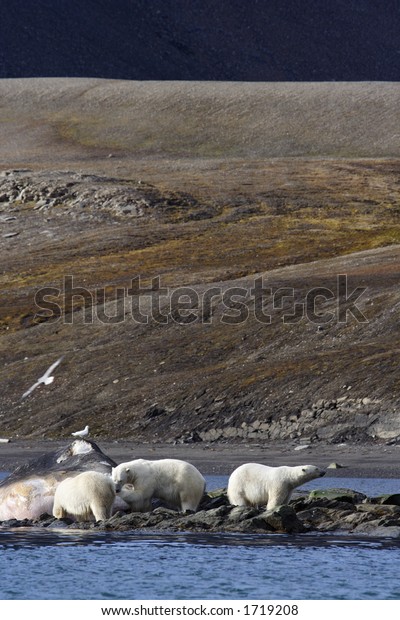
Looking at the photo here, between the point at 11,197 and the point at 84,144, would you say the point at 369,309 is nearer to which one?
the point at 11,197

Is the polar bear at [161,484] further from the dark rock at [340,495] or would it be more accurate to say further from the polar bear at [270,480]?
the dark rock at [340,495]

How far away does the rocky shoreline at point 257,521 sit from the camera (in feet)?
84.1

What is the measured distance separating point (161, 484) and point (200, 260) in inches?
1730

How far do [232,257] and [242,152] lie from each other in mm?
36179

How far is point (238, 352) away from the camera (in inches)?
1997

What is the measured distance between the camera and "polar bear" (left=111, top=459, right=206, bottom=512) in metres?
26.2

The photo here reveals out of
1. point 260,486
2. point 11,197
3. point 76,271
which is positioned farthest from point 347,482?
point 11,197

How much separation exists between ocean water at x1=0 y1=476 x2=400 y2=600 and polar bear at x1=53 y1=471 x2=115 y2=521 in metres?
0.51

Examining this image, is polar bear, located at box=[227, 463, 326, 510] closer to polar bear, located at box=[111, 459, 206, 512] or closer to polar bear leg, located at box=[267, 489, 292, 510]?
polar bear leg, located at box=[267, 489, 292, 510]

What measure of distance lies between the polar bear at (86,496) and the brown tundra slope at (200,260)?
55.3 feet

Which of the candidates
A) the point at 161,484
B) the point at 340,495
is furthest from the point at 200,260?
the point at 161,484

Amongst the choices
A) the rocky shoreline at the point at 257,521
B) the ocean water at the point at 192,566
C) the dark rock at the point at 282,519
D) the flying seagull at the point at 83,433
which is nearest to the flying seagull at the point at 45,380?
the flying seagull at the point at 83,433

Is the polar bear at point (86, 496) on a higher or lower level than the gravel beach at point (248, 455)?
higher
